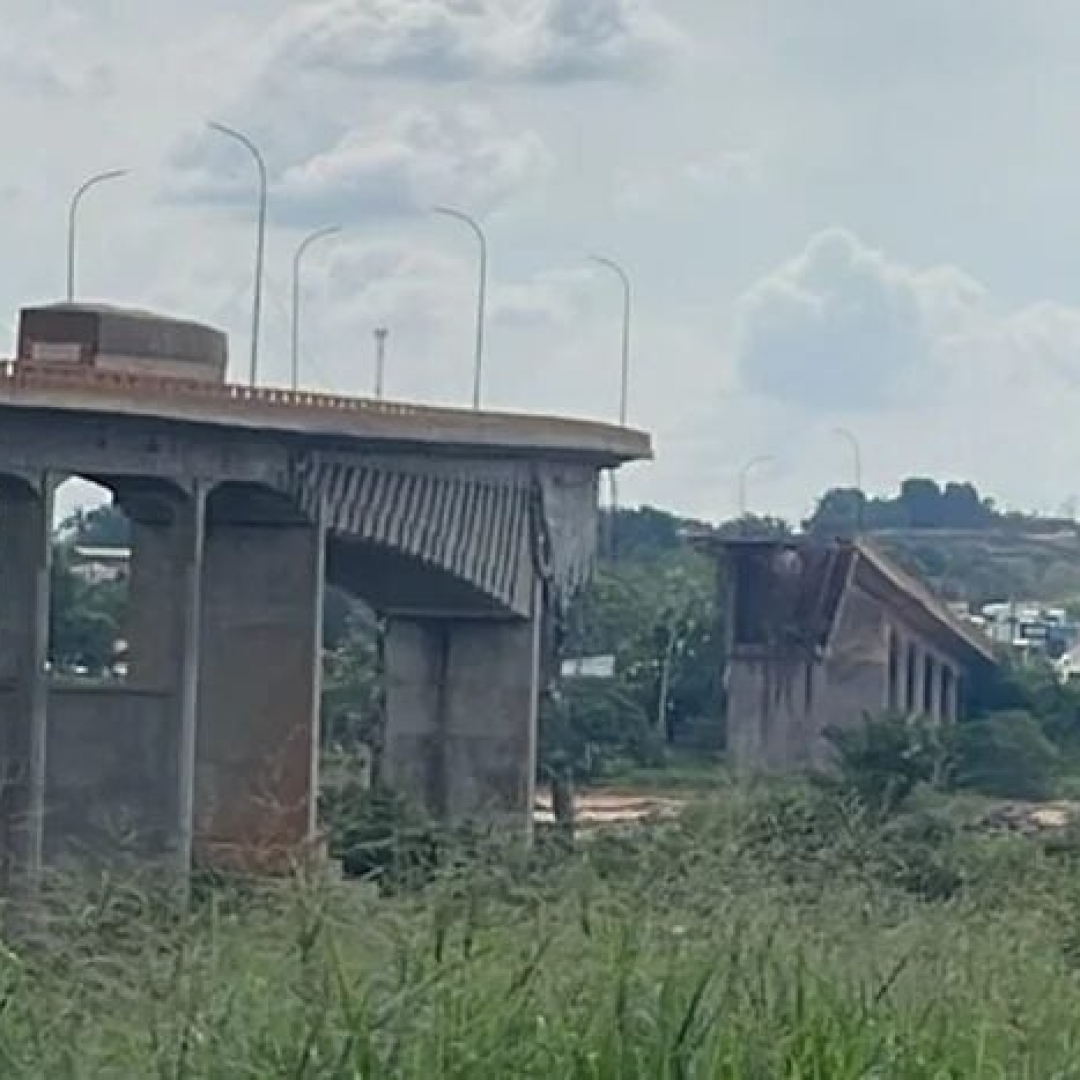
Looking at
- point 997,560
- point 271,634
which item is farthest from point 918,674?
point 997,560

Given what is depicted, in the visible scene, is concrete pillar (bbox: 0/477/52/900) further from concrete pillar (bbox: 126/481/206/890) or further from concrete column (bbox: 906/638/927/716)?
concrete column (bbox: 906/638/927/716)

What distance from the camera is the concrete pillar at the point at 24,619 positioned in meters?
48.2

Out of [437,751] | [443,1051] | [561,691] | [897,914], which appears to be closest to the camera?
[443,1051]

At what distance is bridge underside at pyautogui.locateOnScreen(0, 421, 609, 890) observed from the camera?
4934cm

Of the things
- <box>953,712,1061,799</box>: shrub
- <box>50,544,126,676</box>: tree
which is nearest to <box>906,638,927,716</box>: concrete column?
<box>953,712,1061,799</box>: shrub

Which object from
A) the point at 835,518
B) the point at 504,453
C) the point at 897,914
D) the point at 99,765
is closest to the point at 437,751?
the point at 504,453

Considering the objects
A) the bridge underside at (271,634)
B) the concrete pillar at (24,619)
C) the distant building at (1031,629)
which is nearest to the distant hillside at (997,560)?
the distant building at (1031,629)

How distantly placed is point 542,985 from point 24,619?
3992 centimetres

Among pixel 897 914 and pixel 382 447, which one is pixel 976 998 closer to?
pixel 897 914

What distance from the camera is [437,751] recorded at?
65.6 meters

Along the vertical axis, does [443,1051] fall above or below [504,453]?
below

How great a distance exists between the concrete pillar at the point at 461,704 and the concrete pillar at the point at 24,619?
15.0 meters

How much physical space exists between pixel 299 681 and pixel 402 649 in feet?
31.6

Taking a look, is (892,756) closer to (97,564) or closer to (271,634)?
(271,634)
